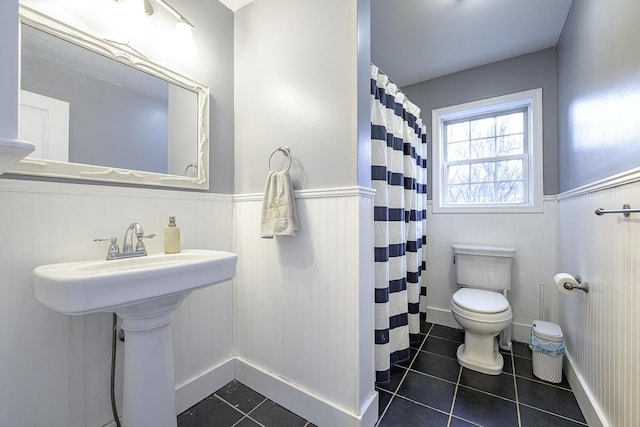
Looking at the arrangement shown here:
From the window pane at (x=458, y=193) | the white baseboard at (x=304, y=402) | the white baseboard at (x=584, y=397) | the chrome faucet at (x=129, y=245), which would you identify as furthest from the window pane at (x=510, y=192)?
the chrome faucet at (x=129, y=245)

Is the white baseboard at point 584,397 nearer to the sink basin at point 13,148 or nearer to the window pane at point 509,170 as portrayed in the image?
the window pane at point 509,170

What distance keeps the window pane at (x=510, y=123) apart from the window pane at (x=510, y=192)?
452 millimetres

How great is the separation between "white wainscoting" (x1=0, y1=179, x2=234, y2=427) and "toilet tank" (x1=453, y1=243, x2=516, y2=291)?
206cm

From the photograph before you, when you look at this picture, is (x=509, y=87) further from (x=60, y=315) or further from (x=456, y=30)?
(x=60, y=315)

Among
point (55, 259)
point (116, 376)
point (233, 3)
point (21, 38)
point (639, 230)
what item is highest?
point (233, 3)

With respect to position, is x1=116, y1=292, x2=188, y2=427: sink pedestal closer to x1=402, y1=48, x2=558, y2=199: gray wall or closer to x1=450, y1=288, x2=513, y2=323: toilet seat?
x1=450, y1=288, x2=513, y2=323: toilet seat

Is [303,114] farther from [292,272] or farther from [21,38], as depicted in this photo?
[21,38]

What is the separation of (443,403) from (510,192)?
1787 mm

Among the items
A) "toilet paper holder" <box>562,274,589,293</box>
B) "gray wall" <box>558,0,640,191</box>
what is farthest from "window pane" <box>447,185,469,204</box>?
"toilet paper holder" <box>562,274,589,293</box>

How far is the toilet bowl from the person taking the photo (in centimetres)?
165

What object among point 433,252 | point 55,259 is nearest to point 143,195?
point 55,259

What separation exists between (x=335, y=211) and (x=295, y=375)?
2.95 ft

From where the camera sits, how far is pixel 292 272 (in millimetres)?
1403

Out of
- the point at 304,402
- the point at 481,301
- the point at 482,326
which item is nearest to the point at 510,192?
the point at 481,301
